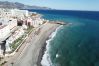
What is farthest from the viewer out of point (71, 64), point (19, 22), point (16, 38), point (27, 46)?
point (19, 22)

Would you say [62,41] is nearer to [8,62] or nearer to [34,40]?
[34,40]

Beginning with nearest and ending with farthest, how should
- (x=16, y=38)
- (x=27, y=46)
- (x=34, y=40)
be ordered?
(x=27, y=46) < (x=16, y=38) < (x=34, y=40)

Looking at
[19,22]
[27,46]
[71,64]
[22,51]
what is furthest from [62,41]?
[19,22]

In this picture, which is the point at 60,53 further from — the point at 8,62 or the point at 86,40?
the point at 86,40

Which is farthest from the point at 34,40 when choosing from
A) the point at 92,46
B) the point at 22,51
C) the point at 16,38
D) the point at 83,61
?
the point at 83,61

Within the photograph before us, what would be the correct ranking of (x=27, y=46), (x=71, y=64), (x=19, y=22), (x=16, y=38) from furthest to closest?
(x=19, y=22)
(x=16, y=38)
(x=27, y=46)
(x=71, y=64)

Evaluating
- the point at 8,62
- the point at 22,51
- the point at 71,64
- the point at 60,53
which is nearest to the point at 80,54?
the point at 60,53

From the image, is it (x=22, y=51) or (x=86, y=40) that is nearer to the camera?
(x=22, y=51)

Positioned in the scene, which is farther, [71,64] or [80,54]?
[80,54]

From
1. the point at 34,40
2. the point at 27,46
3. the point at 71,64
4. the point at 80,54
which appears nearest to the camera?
the point at 71,64
